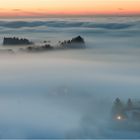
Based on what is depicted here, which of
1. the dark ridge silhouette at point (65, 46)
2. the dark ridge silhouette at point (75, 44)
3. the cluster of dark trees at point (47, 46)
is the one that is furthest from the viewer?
the dark ridge silhouette at point (75, 44)

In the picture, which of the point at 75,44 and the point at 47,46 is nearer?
the point at 75,44

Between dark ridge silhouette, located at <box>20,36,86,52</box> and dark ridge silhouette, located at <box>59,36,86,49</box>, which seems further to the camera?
dark ridge silhouette, located at <box>59,36,86,49</box>

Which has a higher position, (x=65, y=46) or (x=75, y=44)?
(x=65, y=46)

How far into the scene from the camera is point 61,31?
128m

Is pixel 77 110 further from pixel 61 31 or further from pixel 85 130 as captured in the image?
pixel 61 31

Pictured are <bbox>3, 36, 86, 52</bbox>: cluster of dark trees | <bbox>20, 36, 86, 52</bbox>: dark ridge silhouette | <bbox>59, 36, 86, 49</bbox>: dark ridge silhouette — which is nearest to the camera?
<bbox>3, 36, 86, 52</bbox>: cluster of dark trees

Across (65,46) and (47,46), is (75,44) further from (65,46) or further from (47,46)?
(47,46)

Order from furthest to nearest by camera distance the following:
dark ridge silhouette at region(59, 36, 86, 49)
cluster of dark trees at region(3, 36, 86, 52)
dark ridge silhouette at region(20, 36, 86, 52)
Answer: dark ridge silhouette at region(59, 36, 86, 49), dark ridge silhouette at region(20, 36, 86, 52), cluster of dark trees at region(3, 36, 86, 52)

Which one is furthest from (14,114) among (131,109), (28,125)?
(131,109)

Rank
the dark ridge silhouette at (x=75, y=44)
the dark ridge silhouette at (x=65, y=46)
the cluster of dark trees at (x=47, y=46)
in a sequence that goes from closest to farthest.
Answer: the cluster of dark trees at (x=47, y=46)
the dark ridge silhouette at (x=65, y=46)
the dark ridge silhouette at (x=75, y=44)

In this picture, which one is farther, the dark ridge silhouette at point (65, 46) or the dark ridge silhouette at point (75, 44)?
the dark ridge silhouette at point (75, 44)

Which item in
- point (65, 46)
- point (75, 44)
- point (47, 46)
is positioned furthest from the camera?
point (47, 46)

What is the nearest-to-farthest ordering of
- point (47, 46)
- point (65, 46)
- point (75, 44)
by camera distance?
point (75, 44) < point (65, 46) < point (47, 46)

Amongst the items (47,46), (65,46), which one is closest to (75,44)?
(65,46)
